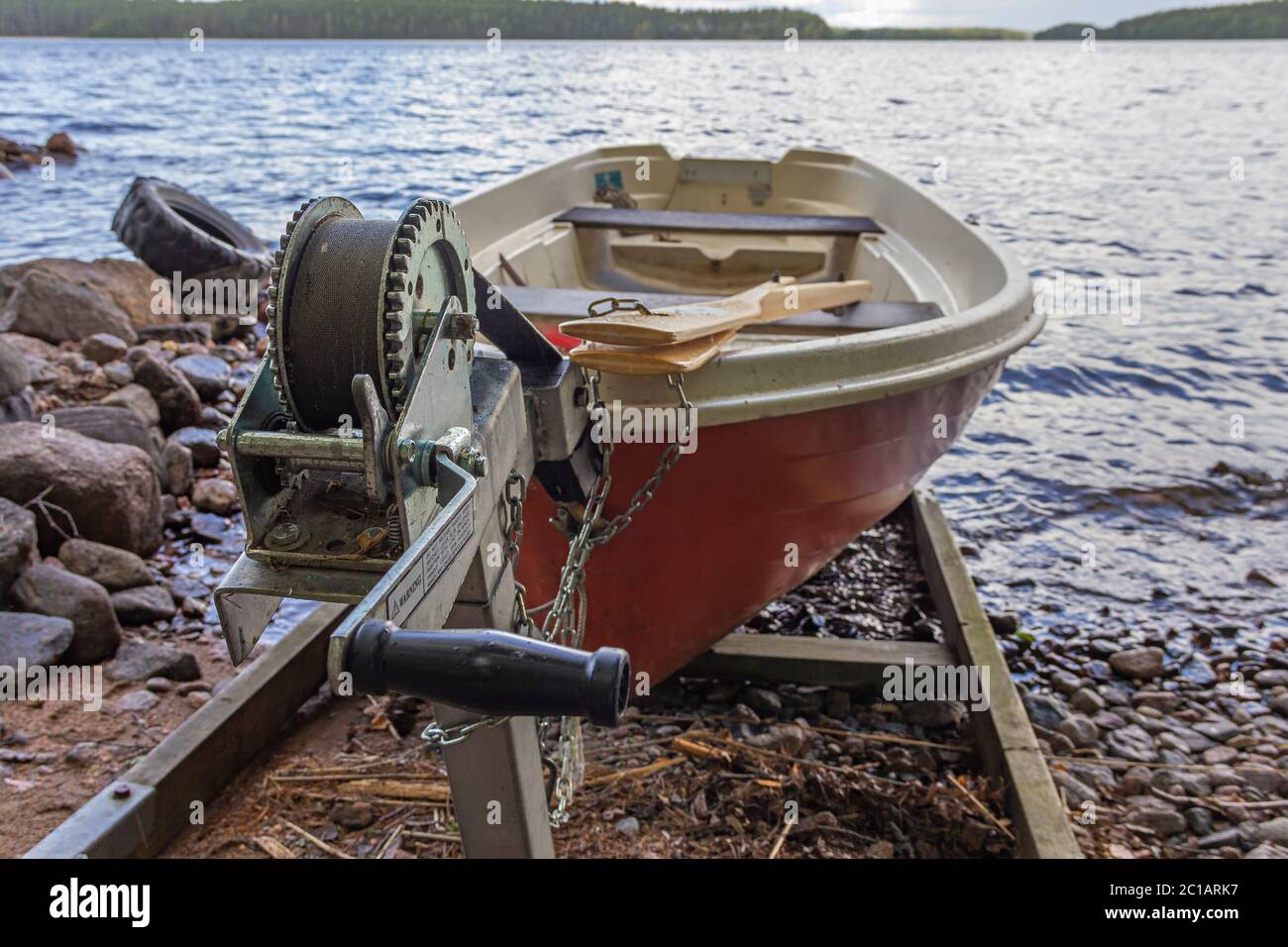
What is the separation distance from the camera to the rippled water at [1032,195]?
6.38 metres

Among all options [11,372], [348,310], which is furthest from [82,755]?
[11,372]

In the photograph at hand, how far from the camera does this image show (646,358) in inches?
93.3

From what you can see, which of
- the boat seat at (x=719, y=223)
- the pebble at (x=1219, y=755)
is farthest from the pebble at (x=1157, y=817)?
the boat seat at (x=719, y=223)

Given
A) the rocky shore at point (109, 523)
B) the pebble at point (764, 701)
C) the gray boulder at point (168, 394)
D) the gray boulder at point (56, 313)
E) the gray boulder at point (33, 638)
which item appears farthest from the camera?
the gray boulder at point (56, 313)

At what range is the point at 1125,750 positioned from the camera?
13.3 feet

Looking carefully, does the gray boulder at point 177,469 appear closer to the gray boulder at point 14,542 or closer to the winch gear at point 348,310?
the gray boulder at point 14,542

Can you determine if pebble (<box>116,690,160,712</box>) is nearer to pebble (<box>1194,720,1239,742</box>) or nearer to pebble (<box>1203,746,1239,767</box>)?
pebble (<box>1203,746,1239,767</box>)

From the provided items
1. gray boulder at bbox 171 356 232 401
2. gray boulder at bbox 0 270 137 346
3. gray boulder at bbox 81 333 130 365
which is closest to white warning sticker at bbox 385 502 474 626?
gray boulder at bbox 171 356 232 401

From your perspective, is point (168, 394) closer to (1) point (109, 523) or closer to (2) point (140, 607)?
(1) point (109, 523)

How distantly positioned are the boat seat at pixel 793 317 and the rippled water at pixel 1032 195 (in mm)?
2026

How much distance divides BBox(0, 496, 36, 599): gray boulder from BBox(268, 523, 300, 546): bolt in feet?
10.4
